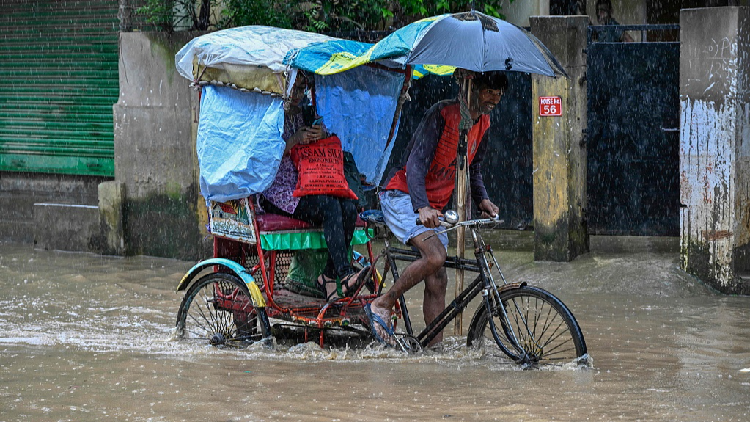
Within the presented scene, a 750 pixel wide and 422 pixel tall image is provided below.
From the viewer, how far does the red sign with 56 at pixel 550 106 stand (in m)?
9.82

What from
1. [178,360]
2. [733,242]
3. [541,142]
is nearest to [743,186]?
[733,242]

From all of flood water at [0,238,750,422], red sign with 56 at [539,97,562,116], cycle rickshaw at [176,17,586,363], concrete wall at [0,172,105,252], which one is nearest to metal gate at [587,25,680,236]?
red sign with 56 at [539,97,562,116]

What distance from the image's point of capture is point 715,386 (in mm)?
5934

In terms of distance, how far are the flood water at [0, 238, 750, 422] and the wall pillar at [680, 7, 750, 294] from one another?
0.33m

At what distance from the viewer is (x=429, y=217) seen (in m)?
6.28

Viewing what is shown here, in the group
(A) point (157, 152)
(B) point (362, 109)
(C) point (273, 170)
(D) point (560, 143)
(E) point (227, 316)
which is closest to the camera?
(C) point (273, 170)

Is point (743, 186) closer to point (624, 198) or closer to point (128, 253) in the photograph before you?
point (624, 198)

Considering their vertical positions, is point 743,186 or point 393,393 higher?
point 743,186

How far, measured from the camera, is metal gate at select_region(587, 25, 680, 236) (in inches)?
410

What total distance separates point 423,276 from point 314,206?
0.93m

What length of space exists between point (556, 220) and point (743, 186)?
1717mm

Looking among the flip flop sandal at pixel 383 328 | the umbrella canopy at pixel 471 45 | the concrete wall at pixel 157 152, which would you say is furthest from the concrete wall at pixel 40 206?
the umbrella canopy at pixel 471 45

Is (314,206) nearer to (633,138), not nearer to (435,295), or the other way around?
(435,295)

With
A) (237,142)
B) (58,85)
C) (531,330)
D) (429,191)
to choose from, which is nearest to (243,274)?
(237,142)
